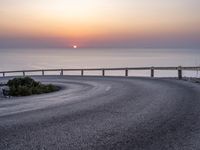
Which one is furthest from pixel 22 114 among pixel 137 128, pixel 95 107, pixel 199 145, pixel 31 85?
pixel 31 85

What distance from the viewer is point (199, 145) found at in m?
7.41

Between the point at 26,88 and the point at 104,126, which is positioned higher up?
the point at 26,88

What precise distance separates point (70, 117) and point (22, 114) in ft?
5.97

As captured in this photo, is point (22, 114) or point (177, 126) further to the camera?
point (22, 114)

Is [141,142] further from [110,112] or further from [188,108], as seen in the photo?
[188,108]

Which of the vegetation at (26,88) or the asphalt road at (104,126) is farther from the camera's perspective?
the vegetation at (26,88)

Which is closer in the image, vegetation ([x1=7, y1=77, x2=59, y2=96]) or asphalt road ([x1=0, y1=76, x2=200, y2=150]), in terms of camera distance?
asphalt road ([x1=0, y1=76, x2=200, y2=150])

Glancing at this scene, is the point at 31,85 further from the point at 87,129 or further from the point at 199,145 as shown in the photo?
the point at 199,145

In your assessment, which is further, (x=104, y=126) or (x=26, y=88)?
(x=26, y=88)

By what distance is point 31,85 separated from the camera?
2341 cm

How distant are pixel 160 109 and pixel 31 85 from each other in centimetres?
1325

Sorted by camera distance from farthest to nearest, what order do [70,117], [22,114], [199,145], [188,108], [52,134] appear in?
[188,108]
[22,114]
[70,117]
[52,134]
[199,145]

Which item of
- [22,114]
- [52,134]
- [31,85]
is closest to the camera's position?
[52,134]

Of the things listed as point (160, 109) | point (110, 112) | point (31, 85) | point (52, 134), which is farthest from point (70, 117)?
point (31, 85)
